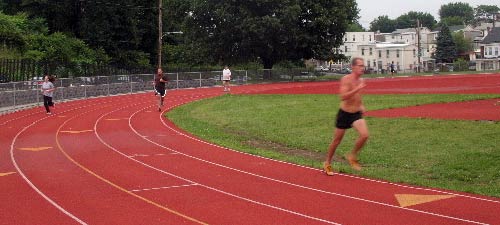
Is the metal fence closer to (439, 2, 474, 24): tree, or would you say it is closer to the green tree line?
the green tree line

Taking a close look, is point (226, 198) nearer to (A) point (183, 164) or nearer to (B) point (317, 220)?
(B) point (317, 220)

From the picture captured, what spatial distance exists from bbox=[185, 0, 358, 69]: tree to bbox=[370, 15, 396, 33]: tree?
445ft

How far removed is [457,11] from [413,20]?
986 inches

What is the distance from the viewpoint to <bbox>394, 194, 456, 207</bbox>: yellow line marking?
836 cm

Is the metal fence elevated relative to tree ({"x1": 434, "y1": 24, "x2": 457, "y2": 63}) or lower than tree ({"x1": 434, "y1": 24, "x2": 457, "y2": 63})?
lower

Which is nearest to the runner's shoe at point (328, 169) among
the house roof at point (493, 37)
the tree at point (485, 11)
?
the house roof at point (493, 37)

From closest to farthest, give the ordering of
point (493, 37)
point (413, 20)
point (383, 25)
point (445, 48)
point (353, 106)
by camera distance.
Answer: point (353, 106) → point (445, 48) → point (493, 37) → point (413, 20) → point (383, 25)

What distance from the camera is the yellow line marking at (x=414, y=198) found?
836 centimetres

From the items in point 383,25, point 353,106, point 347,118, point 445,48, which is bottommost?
point 347,118

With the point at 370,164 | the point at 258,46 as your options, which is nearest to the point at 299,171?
the point at 370,164

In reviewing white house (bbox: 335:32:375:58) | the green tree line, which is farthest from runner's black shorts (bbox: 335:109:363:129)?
white house (bbox: 335:32:375:58)

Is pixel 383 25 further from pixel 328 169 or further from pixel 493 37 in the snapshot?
pixel 328 169

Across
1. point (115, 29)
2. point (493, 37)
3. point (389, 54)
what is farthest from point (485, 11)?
point (115, 29)

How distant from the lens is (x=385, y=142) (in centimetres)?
1407
